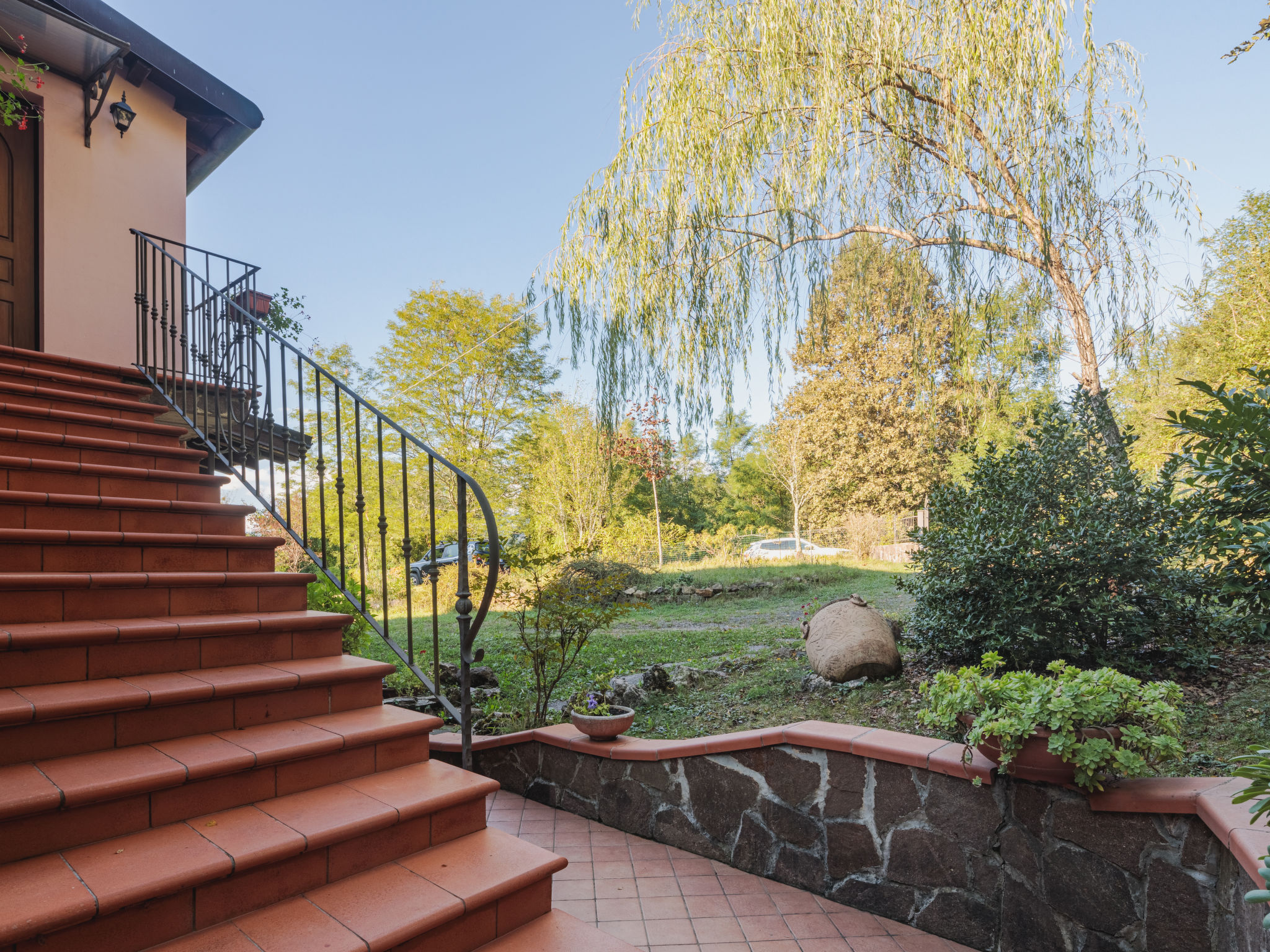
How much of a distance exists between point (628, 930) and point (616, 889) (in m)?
0.31

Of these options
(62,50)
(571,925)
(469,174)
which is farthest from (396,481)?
(571,925)

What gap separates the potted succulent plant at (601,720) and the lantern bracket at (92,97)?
5.84m

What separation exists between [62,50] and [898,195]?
6.07 m

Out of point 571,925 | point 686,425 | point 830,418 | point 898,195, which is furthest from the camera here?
point 830,418

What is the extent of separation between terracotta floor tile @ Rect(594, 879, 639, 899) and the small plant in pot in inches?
55.7

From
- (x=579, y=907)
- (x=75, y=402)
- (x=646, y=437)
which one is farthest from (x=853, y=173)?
(x=75, y=402)

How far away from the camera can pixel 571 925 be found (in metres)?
2.01

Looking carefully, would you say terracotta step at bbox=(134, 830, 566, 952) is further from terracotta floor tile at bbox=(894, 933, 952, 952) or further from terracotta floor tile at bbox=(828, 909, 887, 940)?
terracotta floor tile at bbox=(894, 933, 952, 952)

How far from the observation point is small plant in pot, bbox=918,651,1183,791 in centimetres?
200

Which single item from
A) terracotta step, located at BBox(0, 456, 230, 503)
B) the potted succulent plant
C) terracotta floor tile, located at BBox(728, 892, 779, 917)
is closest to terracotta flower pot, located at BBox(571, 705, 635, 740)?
the potted succulent plant

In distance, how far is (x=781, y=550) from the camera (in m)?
18.0

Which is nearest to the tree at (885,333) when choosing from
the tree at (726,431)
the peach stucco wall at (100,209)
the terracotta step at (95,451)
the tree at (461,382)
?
the tree at (726,431)

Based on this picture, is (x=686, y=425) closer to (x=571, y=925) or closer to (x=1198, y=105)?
(x=571, y=925)

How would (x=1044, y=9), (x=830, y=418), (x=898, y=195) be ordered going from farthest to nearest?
(x=830, y=418) < (x=898, y=195) < (x=1044, y=9)
